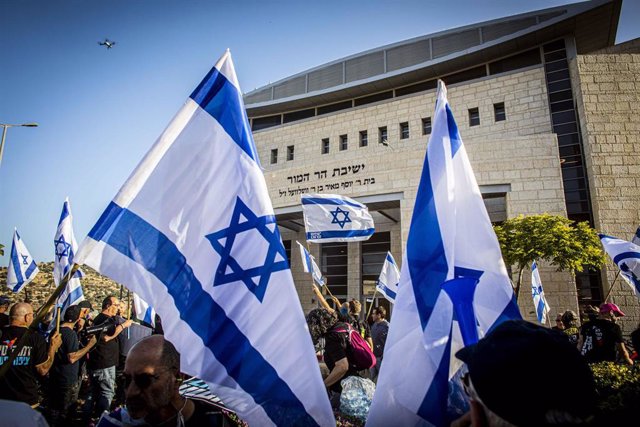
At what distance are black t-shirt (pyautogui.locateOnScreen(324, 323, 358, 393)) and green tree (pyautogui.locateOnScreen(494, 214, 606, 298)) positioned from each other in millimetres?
12179

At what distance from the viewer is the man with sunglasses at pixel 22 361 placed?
11.9ft

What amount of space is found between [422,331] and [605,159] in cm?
1988

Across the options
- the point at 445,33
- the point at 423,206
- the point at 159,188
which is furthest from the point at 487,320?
the point at 445,33

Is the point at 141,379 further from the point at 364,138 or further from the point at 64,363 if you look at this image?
the point at 364,138

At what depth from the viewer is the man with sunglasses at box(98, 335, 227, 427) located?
5.89ft

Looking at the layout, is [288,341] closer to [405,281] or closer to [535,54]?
[405,281]

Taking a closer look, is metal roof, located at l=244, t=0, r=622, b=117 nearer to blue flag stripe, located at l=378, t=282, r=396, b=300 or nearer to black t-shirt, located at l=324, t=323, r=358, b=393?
blue flag stripe, located at l=378, t=282, r=396, b=300

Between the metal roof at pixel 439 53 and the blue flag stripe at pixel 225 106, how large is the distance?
24909 millimetres

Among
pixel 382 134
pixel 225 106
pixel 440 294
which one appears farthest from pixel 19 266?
pixel 382 134

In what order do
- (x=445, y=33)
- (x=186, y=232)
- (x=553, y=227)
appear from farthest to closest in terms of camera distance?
(x=445, y=33), (x=553, y=227), (x=186, y=232)

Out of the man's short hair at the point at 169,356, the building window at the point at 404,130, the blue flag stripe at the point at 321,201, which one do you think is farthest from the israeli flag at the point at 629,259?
the building window at the point at 404,130

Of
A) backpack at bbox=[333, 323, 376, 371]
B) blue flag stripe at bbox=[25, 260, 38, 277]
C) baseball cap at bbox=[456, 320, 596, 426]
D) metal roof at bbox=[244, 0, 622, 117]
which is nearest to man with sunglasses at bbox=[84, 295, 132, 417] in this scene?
backpack at bbox=[333, 323, 376, 371]

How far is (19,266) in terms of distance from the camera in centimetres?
909

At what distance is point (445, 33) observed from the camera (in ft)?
90.6
